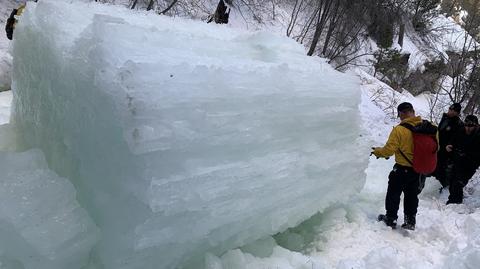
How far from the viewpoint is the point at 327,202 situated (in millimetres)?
4211

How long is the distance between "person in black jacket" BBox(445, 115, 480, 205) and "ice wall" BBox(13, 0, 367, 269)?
2845 mm

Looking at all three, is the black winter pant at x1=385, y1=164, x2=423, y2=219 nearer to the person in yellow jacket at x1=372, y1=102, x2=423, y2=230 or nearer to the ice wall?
the person in yellow jacket at x1=372, y1=102, x2=423, y2=230

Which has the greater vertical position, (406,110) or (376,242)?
(406,110)

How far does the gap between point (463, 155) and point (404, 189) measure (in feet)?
6.23

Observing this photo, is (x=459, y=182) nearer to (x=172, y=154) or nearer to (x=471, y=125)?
(x=471, y=125)

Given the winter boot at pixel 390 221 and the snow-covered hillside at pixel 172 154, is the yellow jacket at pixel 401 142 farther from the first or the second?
the winter boot at pixel 390 221

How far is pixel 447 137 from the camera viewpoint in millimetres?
6125

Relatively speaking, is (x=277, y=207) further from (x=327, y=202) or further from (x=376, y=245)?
(x=376, y=245)

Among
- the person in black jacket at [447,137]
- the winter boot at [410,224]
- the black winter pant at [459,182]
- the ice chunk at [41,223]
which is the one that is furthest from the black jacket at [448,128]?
the ice chunk at [41,223]

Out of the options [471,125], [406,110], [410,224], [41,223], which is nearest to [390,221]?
[410,224]

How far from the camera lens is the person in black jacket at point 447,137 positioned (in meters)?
5.99

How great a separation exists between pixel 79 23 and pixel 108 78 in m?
1.00

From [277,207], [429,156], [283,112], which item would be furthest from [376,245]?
[283,112]

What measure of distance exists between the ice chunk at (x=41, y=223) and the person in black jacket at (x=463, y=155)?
4.90 m
